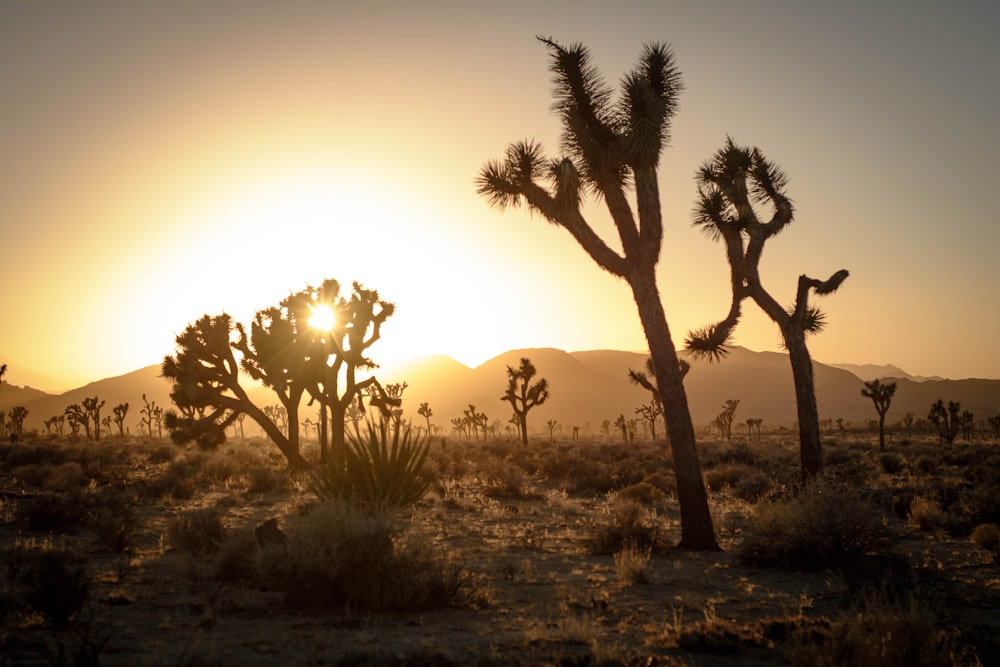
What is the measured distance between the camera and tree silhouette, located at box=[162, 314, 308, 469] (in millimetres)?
23266

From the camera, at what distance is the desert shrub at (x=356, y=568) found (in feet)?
24.4

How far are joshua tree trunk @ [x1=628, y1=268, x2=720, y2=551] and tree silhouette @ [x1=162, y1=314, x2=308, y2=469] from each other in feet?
49.8

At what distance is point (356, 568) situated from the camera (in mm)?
7652

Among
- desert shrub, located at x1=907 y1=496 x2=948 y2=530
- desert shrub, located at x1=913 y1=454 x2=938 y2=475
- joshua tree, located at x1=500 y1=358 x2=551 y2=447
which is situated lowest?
desert shrub, located at x1=913 y1=454 x2=938 y2=475

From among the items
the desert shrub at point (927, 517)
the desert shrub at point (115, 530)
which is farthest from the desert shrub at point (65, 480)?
the desert shrub at point (927, 517)

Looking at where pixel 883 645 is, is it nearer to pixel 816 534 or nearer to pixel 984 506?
pixel 816 534

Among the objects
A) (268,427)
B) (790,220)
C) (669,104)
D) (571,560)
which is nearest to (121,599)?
(571,560)

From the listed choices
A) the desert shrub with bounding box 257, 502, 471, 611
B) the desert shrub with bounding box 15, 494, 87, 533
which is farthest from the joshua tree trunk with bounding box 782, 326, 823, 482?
the desert shrub with bounding box 15, 494, 87, 533

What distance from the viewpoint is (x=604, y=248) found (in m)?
12.1

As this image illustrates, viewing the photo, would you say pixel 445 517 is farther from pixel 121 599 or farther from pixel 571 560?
pixel 121 599

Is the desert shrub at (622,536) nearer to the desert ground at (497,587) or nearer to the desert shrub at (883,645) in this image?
the desert ground at (497,587)

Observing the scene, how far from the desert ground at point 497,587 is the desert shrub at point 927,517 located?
0.05m

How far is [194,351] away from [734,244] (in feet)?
60.1

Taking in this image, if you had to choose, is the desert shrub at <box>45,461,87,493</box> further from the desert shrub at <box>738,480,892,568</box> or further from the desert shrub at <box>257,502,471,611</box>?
the desert shrub at <box>738,480,892,568</box>
